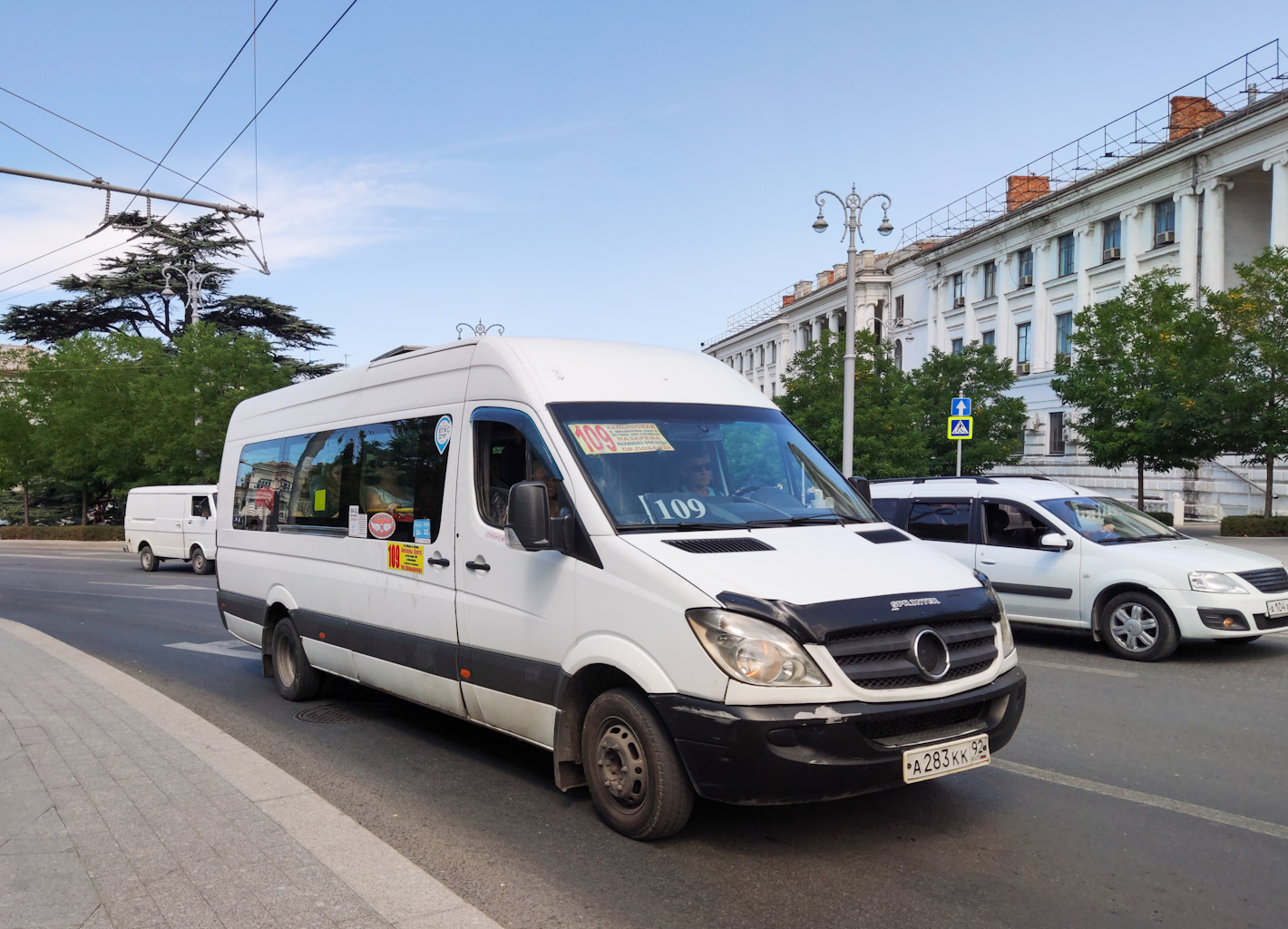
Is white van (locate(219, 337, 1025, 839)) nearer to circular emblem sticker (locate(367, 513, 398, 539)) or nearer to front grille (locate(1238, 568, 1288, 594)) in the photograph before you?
circular emblem sticker (locate(367, 513, 398, 539))

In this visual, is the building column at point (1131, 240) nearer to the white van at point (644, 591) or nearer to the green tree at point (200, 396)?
the green tree at point (200, 396)

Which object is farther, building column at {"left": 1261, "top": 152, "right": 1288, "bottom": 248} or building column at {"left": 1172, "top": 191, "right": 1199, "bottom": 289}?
building column at {"left": 1172, "top": 191, "right": 1199, "bottom": 289}

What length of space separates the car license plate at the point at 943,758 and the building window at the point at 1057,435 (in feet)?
136

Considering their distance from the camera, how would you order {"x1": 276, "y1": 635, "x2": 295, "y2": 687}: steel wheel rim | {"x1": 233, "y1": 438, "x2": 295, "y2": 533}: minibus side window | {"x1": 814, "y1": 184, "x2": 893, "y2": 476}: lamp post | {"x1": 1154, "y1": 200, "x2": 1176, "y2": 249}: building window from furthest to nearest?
{"x1": 1154, "y1": 200, "x2": 1176, "y2": 249}: building window
{"x1": 814, "y1": 184, "x2": 893, "y2": 476}: lamp post
{"x1": 233, "y1": 438, "x2": 295, "y2": 533}: minibus side window
{"x1": 276, "y1": 635, "x2": 295, "y2": 687}: steel wheel rim

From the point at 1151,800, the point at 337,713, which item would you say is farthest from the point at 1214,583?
the point at 337,713

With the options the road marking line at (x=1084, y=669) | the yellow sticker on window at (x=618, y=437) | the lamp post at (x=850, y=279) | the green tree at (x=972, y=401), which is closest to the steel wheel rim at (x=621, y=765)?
the yellow sticker on window at (x=618, y=437)

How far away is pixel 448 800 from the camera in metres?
5.37

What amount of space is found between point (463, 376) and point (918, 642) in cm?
304

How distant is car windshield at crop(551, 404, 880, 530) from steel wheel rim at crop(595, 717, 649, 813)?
36.0 inches

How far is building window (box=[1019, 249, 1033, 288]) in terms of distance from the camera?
45.2 meters

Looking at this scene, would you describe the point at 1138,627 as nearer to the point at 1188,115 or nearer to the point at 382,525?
the point at 382,525

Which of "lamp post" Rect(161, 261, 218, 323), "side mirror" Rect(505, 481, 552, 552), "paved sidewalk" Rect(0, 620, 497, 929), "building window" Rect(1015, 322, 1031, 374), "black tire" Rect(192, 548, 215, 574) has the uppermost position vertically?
"lamp post" Rect(161, 261, 218, 323)

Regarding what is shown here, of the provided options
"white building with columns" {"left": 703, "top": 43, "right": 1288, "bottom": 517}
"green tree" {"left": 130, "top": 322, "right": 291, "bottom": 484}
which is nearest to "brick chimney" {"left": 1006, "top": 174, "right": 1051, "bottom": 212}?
"white building with columns" {"left": 703, "top": 43, "right": 1288, "bottom": 517}

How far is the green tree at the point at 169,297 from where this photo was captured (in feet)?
159
